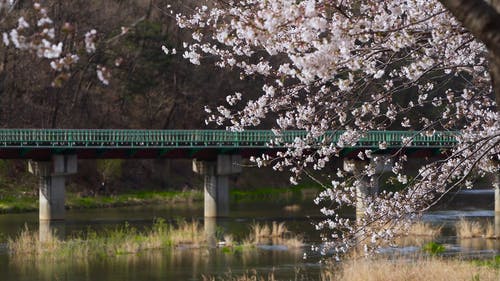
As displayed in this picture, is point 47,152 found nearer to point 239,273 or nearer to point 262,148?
point 262,148

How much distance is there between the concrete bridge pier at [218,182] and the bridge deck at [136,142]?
810 mm

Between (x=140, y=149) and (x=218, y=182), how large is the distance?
496 cm

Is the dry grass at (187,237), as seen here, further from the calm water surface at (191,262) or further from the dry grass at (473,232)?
the dry grass at (473,232)

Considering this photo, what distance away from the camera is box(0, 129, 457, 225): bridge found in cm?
4756

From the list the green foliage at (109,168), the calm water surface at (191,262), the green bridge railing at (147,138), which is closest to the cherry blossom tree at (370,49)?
the calm water surface at (191,262)

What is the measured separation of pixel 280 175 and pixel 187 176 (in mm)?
8236

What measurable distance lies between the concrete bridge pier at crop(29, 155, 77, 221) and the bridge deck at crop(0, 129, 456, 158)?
0.54 meters

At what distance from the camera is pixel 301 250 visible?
112 ft

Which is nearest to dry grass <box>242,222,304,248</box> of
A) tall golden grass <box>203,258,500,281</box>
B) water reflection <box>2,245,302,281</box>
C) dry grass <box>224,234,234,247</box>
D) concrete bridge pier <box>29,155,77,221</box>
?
dry grass <box>224,234,234,247</box>

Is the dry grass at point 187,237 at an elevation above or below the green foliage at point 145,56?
below

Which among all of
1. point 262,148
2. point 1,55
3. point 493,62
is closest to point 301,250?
A: point 262,148

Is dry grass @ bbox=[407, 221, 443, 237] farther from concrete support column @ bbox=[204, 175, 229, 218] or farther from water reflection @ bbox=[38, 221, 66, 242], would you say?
concrete support column @ bbox=[204, 175, 229, 218]

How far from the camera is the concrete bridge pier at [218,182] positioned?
50.9 m

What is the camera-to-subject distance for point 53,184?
4856 centimetres
